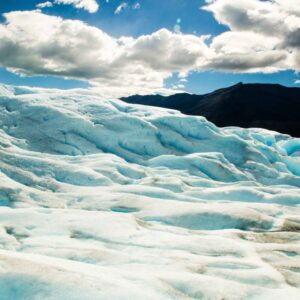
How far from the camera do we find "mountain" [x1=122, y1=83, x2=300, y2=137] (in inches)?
4906

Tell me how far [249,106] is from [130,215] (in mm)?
125465

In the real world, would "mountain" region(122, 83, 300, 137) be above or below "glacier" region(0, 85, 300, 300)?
above

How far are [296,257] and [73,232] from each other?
6863 mm

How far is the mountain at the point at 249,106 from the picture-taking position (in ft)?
409

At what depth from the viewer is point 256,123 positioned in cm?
12288

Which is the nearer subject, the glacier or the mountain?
the glacier

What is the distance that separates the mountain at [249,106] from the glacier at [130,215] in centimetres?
8843

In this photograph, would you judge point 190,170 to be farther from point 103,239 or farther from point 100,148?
point 103,239

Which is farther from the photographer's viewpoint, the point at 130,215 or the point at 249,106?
the point at 249,106

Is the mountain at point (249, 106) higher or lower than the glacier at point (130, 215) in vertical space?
higher

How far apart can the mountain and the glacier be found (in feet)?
290

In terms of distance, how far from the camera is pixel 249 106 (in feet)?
441

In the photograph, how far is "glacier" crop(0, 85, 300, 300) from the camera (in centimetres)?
773

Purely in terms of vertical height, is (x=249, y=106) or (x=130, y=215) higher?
(x=249, y=106)
